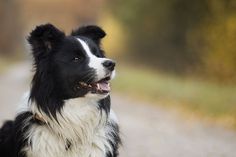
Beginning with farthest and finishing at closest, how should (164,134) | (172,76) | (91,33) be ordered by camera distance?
(172,76), (164,134), (91,33)

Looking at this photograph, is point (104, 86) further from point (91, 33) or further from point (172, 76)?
point (172, 76)

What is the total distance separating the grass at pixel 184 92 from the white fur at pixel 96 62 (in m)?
7.76

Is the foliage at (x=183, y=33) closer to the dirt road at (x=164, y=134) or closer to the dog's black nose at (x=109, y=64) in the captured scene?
the dirt road at (x=164, y=134)

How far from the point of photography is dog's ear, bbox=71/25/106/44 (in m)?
7.95

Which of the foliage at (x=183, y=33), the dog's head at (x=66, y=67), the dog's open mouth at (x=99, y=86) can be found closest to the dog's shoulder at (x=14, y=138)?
the dog's head at (x=66, y=67)

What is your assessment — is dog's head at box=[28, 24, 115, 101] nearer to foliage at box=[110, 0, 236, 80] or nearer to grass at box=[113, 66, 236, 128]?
grass at box=[113, 66, 236, 128]

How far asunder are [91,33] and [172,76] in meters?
17.2

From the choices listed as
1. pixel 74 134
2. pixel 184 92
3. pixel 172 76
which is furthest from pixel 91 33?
pixel 172 76

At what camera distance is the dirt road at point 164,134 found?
11461mm

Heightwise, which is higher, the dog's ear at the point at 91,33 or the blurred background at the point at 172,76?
the dog's ear at the point at 91,33

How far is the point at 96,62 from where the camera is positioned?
7.46 metres

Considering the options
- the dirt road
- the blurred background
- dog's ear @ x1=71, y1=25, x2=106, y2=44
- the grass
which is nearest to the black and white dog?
dog's ear @ x1=71, y1=25, x2=106, y2=44

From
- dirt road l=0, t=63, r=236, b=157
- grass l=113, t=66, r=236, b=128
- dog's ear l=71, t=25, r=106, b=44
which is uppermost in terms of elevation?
dog's ear l=71, t=25, r=106, b=44

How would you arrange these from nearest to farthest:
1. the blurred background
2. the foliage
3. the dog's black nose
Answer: the dog's black nose, the blurred background, the foliage
